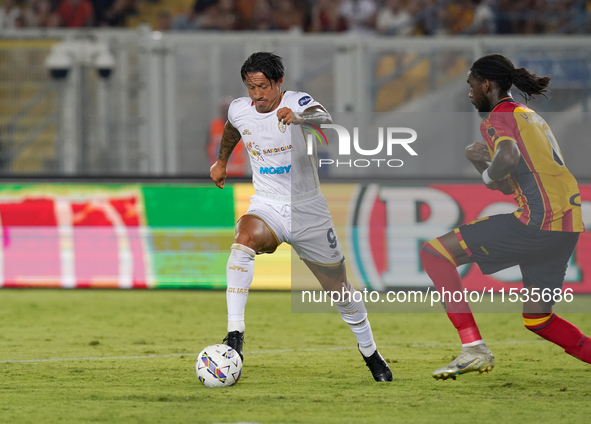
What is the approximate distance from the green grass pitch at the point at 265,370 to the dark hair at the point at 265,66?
1.94m

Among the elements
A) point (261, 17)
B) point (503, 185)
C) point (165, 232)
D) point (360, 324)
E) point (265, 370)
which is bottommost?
point (165, 232)

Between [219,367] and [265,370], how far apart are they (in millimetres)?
772

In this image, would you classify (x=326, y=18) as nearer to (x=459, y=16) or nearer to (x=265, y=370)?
(x=459, y=16)

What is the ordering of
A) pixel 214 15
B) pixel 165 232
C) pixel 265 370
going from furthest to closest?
pixel 214 15, pixel 165 232, pixel 265 370

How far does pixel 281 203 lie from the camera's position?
5617 millimetres

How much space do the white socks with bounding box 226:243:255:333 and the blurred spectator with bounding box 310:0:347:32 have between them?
8922 millimetres

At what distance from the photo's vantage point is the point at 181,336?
7.54 meters

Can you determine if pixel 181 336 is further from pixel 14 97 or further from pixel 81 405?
pixel 14 97

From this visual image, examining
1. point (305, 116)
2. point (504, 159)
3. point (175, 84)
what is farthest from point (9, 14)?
point (504, 159)

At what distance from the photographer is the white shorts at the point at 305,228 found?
5.57 metres

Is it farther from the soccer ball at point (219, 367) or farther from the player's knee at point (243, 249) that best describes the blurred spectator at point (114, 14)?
the soccer ball at point (219, 367)

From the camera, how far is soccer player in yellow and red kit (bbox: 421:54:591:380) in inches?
201

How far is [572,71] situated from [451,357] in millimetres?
5350

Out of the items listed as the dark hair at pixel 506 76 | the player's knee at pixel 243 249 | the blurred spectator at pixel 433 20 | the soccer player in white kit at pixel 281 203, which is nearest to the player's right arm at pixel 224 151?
the soccer player in white kit at pixel 281 203
